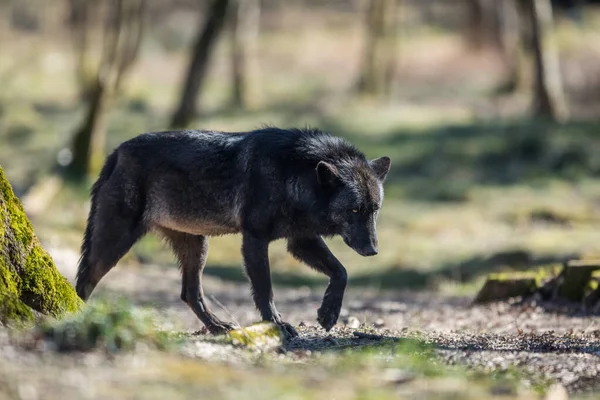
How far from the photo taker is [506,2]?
4169cm

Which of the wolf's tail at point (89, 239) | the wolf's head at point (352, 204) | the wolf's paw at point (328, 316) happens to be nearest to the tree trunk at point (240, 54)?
the wolf's tail at point (89, 239)

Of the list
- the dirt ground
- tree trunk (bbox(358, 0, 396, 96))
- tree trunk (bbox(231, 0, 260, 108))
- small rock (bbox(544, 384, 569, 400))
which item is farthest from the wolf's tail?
tree trunk (bbox(358, 0, 396, 96))

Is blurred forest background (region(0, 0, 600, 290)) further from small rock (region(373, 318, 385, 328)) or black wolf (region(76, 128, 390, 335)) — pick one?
small rock (region(373, 318, 385, 328))

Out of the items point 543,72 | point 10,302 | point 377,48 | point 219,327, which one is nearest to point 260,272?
point 219,327

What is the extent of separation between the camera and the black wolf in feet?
28.4

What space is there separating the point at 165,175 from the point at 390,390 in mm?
4237

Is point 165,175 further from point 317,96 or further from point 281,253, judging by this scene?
point 317,96

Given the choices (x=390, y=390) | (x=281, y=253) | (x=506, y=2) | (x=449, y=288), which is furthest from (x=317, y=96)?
(x=390, y=390)

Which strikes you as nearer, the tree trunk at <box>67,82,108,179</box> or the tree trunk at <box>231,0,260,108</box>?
the tree trunk at <box>67,82,108,179</box>

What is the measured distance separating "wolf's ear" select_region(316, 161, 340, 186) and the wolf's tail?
2.13 m

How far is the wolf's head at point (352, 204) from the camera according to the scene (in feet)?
28.5

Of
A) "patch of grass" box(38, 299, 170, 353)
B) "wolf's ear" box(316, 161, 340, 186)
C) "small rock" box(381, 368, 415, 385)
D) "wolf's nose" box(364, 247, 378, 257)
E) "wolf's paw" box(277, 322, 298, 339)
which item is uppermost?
"wolf's ear" box(316, 161, 340, 186)

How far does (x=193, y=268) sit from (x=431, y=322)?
9.44 feet

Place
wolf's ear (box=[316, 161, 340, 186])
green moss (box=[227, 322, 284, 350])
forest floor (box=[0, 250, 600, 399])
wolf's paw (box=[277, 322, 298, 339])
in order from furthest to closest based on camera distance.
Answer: wolf's ear (box=[316, 161, 340, 186])
wolf's paw (box=[277, 322, 298, 339])
green moss (box=[227, 322, 284, 350])
forest floor (box=[0, 250, 600, 399])
